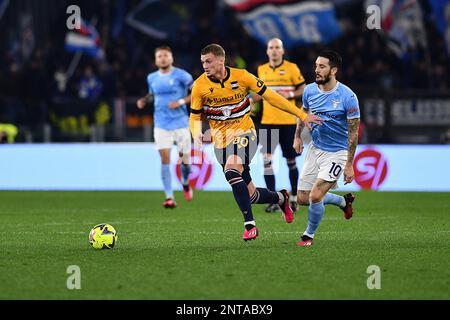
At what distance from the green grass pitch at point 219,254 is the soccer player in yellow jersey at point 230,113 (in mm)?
561

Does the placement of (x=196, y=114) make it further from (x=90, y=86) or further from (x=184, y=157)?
(x=90, y=86)

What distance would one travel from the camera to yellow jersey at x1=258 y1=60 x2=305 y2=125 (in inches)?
531

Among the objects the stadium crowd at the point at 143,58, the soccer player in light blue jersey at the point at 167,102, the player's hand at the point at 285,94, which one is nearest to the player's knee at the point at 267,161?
the player's hand at the point at 285,94

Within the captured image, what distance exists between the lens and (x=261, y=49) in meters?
23.8

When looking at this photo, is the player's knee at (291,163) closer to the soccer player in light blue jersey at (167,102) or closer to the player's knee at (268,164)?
the player's knee at (268,164)

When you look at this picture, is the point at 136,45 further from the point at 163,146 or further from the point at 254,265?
the point at 254,265

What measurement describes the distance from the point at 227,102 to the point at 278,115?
11.2 ft

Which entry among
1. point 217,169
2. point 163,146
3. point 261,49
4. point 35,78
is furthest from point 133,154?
point 261,49

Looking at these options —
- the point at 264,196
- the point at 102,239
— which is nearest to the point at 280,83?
the point at 264,196

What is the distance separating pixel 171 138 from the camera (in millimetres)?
14820

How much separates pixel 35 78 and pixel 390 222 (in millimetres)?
12003

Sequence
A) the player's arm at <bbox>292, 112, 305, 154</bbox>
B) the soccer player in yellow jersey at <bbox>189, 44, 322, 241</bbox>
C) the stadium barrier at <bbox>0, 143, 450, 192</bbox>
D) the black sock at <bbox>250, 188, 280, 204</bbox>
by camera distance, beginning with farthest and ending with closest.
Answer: the stadium barrier at <bbox>0, 143, 450, 192</bbox> → the black sock at <bbox>250, 188, 280, 204</bbox> → the soccer player in yellow jersey at <bbox>189, 44, 322, 241</bbox> → the player's arm at <bbox>292, 112, 305, 154</bbox>

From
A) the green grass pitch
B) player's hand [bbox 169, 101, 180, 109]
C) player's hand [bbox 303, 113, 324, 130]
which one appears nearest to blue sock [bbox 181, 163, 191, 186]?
the green grass pitch

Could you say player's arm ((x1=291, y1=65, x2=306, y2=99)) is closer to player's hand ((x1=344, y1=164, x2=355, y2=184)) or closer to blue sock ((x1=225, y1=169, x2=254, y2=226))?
blue sock ((x1=225, y1=169, x2=254, y2=226))
